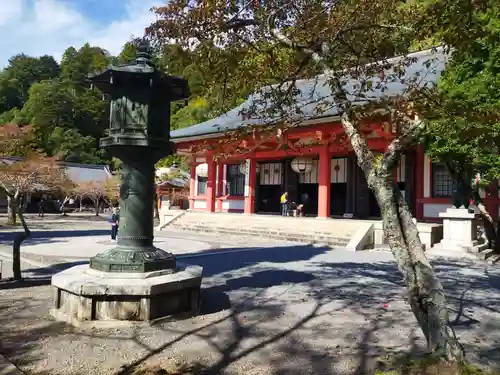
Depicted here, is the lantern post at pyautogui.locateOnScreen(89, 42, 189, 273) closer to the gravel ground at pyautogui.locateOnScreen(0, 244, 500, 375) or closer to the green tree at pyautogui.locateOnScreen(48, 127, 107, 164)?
the gravel ground at pyautogui.locateOnScreen(0, 244, 500, 375)

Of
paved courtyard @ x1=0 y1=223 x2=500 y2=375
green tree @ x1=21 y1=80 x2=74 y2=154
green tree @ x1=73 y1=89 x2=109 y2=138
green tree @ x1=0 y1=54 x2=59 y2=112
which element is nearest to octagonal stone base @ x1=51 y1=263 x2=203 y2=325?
paved courtyard @ x1=0 y1=223 x2=500 y2=375

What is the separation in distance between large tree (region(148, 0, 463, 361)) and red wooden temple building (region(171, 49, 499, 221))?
524 centimetres

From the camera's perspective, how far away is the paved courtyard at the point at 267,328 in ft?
12.0

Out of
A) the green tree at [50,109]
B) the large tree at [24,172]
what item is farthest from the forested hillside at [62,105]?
the large tree at [24,172]

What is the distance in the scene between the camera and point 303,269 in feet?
29.0

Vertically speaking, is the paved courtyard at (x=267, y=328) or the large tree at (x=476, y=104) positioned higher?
the large tree at (x=476, y=104)

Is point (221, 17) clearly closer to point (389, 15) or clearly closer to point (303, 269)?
point (389, 15)

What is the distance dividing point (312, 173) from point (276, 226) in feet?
A: 17.1

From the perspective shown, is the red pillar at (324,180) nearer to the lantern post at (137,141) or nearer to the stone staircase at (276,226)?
the stone staircase at (276,226)

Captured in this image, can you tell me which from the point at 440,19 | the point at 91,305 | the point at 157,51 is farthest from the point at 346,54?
the point at 91,305

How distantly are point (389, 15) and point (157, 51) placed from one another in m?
3.02

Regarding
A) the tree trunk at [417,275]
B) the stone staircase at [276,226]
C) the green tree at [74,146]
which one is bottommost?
the stone staircase at [276,226]

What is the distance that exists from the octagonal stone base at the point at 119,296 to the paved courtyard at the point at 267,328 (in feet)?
0.55

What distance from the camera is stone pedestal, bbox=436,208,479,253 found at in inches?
449
